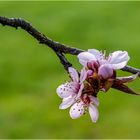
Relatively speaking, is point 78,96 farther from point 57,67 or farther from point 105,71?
point 57,67

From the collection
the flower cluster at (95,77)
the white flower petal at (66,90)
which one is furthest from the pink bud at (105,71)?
the white flower petal at (66,90)

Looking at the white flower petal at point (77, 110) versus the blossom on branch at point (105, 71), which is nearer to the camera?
the blossom on branch at point (105, 71)

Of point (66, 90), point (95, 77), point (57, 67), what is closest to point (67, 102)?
point (66, 90)

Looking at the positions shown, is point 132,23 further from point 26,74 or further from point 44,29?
point 26,74

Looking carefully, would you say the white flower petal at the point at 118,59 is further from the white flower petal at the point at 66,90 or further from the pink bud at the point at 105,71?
the white flower petal at the point at 66,90
